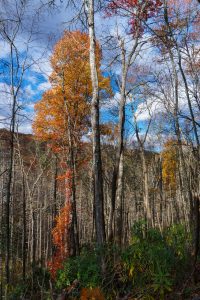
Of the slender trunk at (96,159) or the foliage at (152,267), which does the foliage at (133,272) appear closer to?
the foliage at (152,267)

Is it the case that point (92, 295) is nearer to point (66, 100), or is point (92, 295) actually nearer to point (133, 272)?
point (133, 272)

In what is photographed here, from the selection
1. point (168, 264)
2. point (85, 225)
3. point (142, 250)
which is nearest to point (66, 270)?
point (142, 250)

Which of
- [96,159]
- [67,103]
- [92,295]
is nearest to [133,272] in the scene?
[92,295]

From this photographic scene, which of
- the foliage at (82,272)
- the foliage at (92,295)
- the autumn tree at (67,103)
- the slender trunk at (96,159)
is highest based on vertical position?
the autumn tree at (67,103)

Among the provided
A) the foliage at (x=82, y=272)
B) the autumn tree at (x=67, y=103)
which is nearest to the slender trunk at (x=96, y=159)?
the foliage at (x=82, y=272)

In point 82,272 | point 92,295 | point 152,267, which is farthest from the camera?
point 82,272

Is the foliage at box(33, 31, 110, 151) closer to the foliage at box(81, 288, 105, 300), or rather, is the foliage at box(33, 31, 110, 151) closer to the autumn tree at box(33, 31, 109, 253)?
the autumn tree at box(33, 31, 109, 253)

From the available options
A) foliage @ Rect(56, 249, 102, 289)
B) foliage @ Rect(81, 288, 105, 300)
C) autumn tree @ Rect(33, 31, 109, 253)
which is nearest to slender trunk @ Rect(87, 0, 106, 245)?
foliage @ Rect(56, 249, 102, 289)

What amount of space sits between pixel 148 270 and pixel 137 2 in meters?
7.82

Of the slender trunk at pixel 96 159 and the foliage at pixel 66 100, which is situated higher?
the foliage at pixel 66 100

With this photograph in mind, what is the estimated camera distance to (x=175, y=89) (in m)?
14.1

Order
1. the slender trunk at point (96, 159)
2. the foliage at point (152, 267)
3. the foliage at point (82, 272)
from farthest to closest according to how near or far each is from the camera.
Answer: the slender trunk at point (96, 159) → the foliage at point (82, 272) → the foliage at point (152, 267)

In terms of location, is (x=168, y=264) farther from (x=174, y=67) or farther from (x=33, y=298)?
(x=174, y=67)

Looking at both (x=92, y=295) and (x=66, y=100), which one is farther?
(x=66, y=100)
